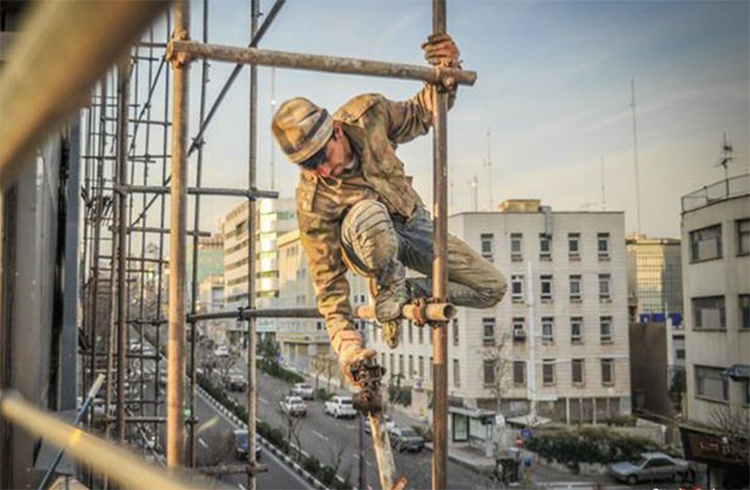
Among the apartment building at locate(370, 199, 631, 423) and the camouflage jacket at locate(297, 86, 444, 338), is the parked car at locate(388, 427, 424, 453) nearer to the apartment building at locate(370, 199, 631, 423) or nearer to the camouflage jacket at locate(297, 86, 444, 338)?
the apartment building at locate(370, 199, 631, 423)

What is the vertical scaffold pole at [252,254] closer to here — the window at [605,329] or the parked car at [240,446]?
the parked car at [240,446]

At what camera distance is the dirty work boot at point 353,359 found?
7.36 feet

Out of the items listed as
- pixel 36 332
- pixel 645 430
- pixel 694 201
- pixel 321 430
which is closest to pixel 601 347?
pixel 645 430

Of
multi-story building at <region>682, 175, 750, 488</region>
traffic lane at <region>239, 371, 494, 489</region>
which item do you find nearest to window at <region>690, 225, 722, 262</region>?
multi-story building at <region>682, 175, 750, 488</region>

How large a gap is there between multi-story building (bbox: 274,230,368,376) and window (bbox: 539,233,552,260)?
22.6 feet

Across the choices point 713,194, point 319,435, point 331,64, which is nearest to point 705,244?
point 713,194

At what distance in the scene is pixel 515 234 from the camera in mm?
20453

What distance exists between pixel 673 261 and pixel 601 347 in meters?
8.62

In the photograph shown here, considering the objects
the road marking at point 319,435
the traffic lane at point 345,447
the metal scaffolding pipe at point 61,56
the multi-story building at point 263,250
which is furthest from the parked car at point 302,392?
the metal scaffolding pipe at point 61,56

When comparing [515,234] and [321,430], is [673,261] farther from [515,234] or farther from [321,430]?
[321,430]

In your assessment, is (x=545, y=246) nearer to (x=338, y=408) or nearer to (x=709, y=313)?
(x=709, y=313)

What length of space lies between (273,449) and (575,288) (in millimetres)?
9221

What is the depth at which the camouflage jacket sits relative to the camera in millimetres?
2453

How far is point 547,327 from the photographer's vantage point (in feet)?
69.1
